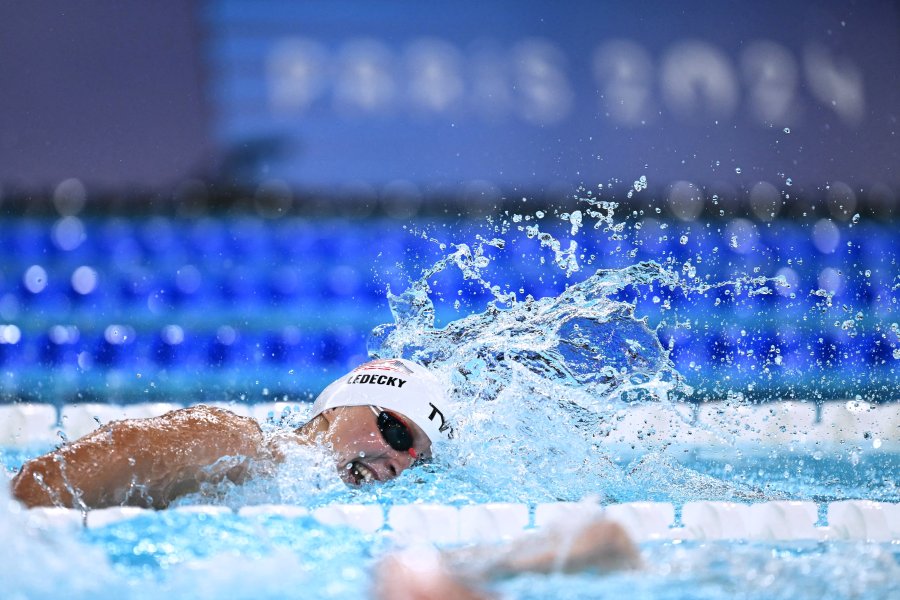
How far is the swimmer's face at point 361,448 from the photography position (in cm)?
264

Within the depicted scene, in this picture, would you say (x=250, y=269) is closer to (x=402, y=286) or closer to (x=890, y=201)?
(x=402, y=286)

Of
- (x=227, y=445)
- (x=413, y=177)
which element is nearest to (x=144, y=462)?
(x=227, y=445)

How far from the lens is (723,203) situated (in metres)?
5.75

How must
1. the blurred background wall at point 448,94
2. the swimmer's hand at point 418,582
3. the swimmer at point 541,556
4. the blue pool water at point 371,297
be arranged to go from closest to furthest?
the swimmer's hand at point 418,582
the swimmer at point 541,556
the blue pool water at point 371,297
the blurred background wall at point 448,94

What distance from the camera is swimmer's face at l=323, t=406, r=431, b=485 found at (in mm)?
2637

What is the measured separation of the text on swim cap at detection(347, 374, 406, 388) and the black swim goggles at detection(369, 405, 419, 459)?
9cm

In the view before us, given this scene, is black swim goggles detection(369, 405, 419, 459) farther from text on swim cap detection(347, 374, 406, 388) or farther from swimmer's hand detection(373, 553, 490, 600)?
swimmer's hand detection(373, 553, 490, 600)

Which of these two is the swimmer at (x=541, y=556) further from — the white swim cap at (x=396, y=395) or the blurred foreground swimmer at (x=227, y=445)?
the white swim cap at (x=396, y=395)

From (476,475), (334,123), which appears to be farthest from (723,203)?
(476,475)

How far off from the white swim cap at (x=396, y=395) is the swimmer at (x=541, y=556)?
802 millimetres

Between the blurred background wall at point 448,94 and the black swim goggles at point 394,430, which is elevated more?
the blurred background wall at point 448,94

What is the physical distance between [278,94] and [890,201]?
374 centimetres

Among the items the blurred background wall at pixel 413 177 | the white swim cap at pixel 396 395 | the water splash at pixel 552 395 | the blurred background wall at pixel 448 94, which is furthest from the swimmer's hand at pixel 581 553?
the blurred background wall at pixel 448 94

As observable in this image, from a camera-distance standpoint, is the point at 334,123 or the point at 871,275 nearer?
the point at 871,275
